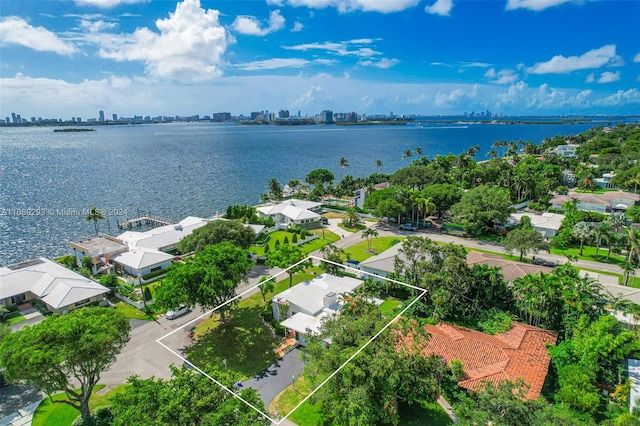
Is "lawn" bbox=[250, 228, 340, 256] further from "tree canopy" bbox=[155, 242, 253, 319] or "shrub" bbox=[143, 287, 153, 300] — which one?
"tree canopy" bbox=[155, 242, 253, 319]

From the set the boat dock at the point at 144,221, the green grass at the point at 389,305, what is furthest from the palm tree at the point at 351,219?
the boat dock at the point at 144,221

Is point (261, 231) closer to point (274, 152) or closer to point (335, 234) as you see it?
point (335, 234)

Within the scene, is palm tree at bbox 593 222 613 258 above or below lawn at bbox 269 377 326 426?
above

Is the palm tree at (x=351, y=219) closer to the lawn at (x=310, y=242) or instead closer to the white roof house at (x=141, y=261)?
the lawn at (x=310, y=242)

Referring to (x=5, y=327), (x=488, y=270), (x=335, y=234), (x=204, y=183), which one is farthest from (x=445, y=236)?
(x=204, y=183)

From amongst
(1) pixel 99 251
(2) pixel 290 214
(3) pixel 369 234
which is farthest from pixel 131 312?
(2) pixel 290 214

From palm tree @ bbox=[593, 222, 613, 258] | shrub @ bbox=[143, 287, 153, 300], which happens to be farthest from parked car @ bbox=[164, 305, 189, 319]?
palm tree @ bbox=[593, 222, 613, 258]
